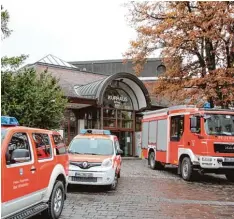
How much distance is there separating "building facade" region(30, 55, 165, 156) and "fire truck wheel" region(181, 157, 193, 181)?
11167 millimetres

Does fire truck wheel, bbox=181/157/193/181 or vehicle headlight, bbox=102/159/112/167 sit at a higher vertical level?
vehicle headlight, bbox=102/159/112/167

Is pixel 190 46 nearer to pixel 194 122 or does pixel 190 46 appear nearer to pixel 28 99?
pixel 194 122

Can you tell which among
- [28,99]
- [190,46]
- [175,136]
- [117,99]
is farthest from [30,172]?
[117,99]

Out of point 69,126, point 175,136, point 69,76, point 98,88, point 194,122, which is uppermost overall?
point 69,76

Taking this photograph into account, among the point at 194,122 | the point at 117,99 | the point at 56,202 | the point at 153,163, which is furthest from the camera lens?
the point at 117,99

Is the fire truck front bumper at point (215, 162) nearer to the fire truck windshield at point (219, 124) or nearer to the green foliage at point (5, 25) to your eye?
the fire truck windshield at point (219, 124)

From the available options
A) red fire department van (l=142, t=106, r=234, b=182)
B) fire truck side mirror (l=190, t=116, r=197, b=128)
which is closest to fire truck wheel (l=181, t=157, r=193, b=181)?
red fire department van (l=142, t=106, r=234, b=182)

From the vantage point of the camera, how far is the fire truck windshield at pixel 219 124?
14703mm

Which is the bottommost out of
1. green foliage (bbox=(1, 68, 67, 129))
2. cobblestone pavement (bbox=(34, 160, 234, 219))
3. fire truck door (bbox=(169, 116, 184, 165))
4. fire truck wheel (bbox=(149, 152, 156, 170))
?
cobblestone pavement (bbox=(34, 160, 234, 219))

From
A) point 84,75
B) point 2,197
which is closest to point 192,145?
point 2,197

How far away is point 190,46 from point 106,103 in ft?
31.3

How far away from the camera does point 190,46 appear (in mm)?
21234

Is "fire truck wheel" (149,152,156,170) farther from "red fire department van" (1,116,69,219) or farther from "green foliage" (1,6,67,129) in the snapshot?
"red fire department van" (1,116,69,219)

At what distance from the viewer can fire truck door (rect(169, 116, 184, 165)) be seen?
1616 cm
